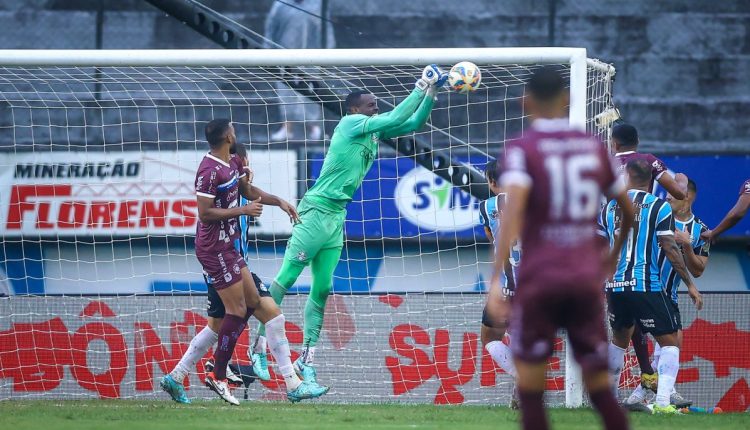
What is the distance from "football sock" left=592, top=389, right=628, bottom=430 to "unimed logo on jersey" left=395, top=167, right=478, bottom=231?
29.5 feet

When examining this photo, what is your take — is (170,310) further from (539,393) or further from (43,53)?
(539,393)

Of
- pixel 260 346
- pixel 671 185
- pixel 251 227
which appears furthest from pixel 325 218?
pixel 251 227

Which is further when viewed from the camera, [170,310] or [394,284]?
[394,284]

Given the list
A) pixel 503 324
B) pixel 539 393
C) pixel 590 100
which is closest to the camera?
pixel 539 393

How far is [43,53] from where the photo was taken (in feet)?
28.4

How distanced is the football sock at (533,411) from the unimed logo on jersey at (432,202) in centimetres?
898

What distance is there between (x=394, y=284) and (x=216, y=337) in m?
6.11

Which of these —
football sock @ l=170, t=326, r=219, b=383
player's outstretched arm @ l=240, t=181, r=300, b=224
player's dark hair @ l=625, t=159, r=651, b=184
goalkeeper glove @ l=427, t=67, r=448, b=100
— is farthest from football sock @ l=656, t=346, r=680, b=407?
football sock @ l=170, t=326, r=219, b=383

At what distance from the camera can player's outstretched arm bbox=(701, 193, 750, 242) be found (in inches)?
374

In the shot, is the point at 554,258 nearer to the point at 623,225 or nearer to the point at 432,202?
the point at 623,225

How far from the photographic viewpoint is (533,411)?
4473mm

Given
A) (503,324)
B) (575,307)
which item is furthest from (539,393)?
(503,324)

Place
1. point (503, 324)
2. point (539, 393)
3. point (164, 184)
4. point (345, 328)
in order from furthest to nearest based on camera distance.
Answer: point (164, 184)
point (345, 328)
point (503, 324)
point (539, 393)

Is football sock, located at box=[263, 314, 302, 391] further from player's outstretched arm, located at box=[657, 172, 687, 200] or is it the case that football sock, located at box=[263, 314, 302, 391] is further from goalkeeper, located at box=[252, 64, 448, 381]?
player's outstretched arm, located at box=[657, 172, 687, 200]
